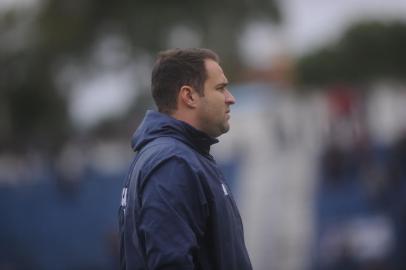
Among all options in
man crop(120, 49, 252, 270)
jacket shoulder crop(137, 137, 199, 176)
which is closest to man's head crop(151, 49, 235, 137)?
man crop(120, 49, 252, 270)

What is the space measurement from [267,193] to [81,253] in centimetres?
285

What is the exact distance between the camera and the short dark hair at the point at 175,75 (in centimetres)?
367

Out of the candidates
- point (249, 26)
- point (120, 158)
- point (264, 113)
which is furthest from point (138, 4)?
point (120, 158)

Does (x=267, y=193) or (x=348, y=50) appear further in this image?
(x=348, y=50)

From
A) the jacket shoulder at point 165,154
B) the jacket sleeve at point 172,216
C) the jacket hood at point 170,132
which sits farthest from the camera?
the jacket hood at point 170,132

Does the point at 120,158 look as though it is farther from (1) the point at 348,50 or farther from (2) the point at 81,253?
(1) the point at 348,50

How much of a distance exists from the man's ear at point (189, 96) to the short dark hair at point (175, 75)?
0.01m

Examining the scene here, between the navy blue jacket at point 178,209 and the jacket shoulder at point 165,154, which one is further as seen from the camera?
the jacket shoulder at point 165,154

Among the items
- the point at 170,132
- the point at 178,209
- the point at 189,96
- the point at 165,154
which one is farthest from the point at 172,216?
the point at 189,96

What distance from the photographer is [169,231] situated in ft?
11.2

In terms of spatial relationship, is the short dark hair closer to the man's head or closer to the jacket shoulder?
the man's head

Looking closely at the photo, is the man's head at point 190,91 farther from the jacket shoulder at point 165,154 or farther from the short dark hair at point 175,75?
the jacket shoulder at point 165,154

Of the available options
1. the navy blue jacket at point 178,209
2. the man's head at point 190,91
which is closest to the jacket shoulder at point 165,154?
the navy blue jacket at point 178,209

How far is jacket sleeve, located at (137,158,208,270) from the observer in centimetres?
338
